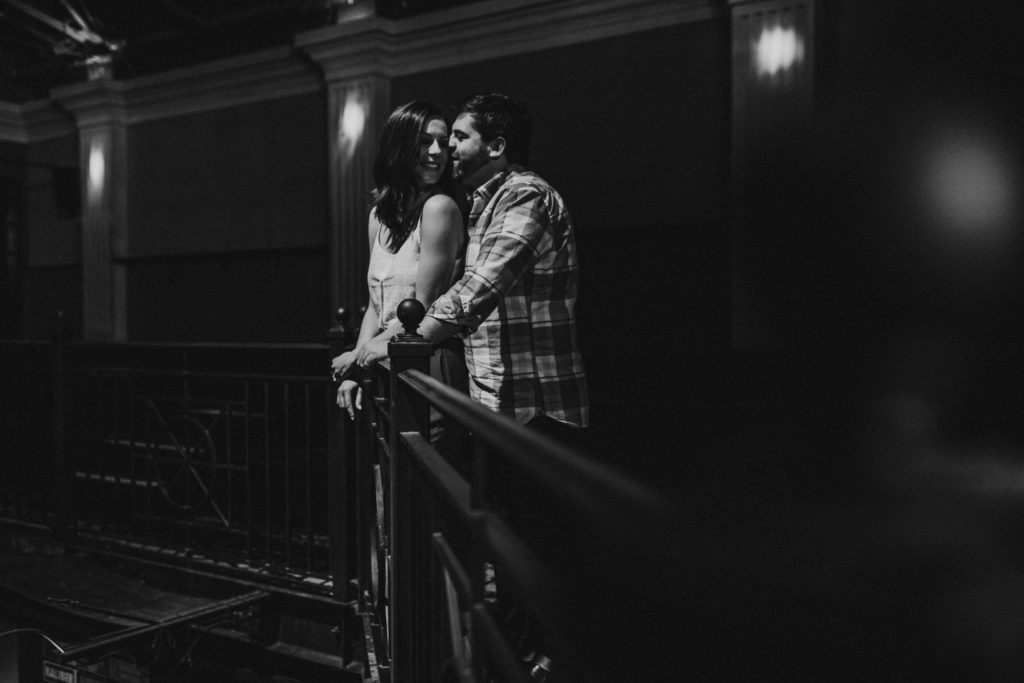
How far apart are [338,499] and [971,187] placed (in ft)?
11.5

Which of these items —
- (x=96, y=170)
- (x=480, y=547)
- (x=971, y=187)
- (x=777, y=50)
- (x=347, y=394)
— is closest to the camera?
(x=480, y=547)

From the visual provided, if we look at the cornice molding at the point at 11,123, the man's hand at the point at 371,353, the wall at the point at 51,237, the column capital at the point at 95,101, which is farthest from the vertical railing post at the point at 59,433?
the cornice molding at the point at 11,123

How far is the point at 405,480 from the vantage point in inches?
64.0

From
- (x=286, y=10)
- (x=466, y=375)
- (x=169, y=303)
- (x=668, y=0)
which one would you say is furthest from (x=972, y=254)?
(x=169, y=303)

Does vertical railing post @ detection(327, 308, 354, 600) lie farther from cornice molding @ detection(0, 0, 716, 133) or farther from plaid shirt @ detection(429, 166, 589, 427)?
cornice molding @ detection(0, 0, 716, 133)

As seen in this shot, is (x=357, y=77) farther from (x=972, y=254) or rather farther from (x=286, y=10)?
(x=972, y=254)

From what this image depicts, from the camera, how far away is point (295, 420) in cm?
523

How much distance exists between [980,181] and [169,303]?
6.56 meters

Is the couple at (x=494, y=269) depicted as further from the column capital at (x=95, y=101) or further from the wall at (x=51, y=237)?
the wall at (x=51, y=237)

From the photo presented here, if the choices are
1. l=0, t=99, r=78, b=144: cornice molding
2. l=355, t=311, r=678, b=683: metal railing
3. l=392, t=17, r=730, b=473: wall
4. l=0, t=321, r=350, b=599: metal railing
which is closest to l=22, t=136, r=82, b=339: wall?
l=0, t=99, r=78, b=144: cornice molding

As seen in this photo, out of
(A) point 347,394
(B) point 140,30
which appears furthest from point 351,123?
(A) point 347,394

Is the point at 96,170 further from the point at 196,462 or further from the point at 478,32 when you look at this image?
the point at 196,462

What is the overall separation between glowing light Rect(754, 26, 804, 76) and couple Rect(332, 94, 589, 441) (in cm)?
323

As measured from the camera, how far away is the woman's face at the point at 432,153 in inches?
83.6
